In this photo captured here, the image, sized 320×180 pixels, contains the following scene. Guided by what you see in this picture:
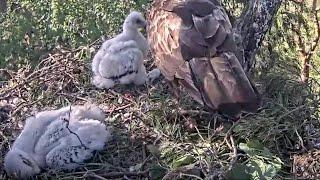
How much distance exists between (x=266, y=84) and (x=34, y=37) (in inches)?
150

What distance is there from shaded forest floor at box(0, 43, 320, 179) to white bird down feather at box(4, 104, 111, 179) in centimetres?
7

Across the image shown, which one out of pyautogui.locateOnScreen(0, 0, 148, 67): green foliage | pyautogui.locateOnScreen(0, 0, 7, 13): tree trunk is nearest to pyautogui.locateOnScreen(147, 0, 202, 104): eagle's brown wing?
pyautogui.locateOnScreen(0, 0, 148, 67): green foliage

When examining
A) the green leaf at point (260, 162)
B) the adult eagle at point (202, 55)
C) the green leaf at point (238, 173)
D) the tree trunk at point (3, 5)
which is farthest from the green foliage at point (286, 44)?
the tree trunk at point (3, 5)

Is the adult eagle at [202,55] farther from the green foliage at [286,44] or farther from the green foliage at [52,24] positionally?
the green foliage at [52,24]

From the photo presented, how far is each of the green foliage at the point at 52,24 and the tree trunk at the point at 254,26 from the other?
2194 mm

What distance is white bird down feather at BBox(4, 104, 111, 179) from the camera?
4105mm

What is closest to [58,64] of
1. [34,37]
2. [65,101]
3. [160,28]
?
[65,101]

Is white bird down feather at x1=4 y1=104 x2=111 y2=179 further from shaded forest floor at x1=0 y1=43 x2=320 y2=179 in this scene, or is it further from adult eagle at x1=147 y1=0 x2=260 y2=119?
adult eagle at x1=147 y1=0 x2=260 y2=119

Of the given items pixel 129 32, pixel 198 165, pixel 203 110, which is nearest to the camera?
pixel 198 165

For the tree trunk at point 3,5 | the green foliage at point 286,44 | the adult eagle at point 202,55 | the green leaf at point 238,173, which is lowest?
the tree trunk at point 3,5

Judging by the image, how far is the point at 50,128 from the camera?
4344 mm

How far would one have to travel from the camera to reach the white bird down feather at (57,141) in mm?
4105

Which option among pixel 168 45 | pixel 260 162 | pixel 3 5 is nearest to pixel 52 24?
pixel 3 5

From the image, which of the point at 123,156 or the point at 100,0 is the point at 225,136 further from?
the point at 100,0
